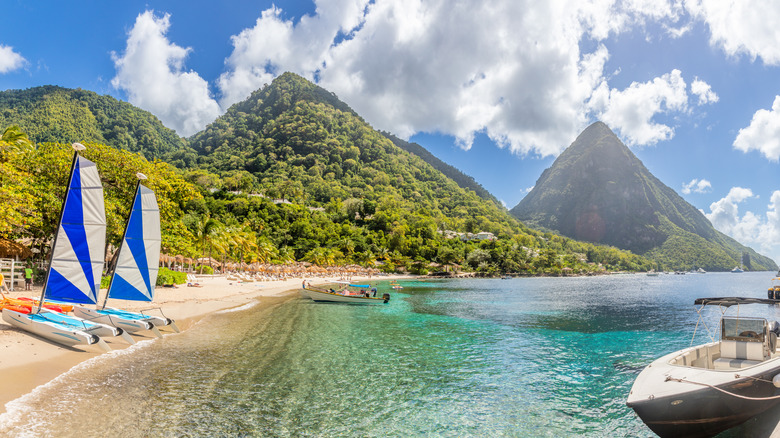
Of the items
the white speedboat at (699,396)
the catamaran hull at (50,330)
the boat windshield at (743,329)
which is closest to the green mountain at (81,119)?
the catamaran hull at (50,330)

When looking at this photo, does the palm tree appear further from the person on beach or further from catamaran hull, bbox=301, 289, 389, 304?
the person on beach

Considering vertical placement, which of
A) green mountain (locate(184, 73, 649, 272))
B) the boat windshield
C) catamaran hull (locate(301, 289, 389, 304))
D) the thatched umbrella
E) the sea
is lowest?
catamaran hull (locate(301, 289, 389, 304))

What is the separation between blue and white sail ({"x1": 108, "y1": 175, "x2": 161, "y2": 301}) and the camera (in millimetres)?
17047

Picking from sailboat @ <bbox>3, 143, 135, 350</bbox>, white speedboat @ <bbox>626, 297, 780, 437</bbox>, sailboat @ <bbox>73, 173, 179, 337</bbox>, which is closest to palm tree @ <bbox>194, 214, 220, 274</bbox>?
sailboat @ <bbox>73, 173, 179, 337</bbox>

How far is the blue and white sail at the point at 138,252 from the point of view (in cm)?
1705

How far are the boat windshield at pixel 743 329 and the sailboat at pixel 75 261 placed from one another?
21.0 m

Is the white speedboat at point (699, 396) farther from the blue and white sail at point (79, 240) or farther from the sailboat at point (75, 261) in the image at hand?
the blue and white sail at point (79, 240)

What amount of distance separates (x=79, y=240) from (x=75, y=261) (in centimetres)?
84

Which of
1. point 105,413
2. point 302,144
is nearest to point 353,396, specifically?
point 105,413

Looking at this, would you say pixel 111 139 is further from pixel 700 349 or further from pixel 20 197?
pixel 700 349

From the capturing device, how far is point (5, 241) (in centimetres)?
2700

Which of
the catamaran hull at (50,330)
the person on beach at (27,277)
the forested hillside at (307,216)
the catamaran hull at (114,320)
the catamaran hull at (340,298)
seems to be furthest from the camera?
the forested hillside at (307,216)

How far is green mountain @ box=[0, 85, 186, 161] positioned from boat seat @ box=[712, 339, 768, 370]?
146254 millimetres

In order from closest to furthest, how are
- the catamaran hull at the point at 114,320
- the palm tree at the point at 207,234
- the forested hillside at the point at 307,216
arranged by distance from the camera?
the catamaran hull at the point at 114,320 < the palm tree at the point at 207,234 < the forested hillside at the point at 307,216
